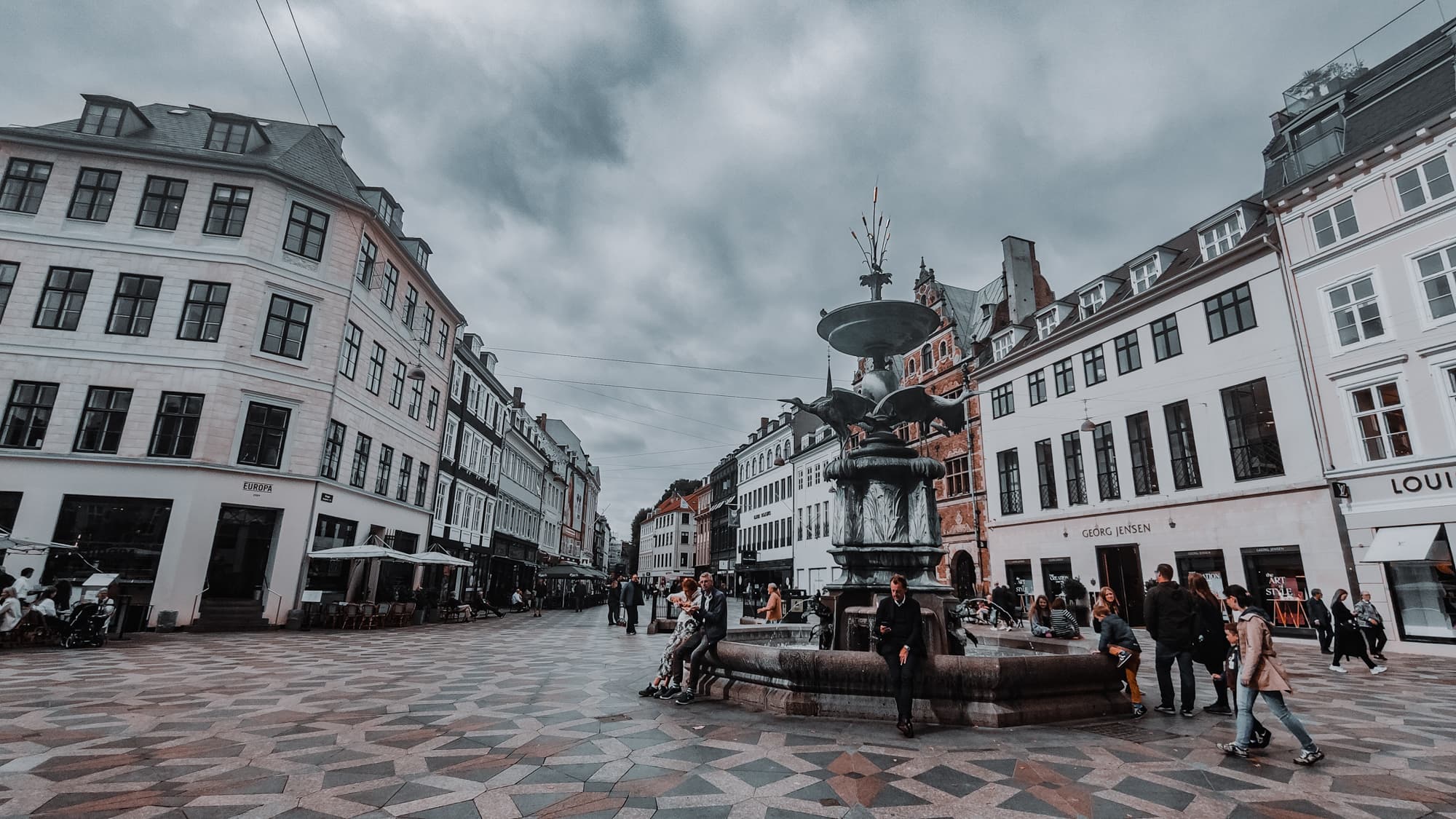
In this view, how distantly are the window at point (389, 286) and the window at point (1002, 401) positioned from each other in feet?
91.1

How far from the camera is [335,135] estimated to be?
81.1 ft

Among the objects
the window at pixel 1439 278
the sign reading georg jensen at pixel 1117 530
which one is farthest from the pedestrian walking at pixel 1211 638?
the sign reading georg jensen at pixel 1117 530

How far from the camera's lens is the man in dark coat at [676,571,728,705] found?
842 centimetres

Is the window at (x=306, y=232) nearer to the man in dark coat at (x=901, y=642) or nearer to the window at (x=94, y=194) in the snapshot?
the window at (x=94, y=194)

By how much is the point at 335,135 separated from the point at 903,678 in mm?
28034

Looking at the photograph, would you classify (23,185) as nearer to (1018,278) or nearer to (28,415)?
(28,415)

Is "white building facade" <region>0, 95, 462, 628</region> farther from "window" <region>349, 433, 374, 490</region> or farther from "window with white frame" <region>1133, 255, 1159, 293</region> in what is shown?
"window with white frame" <region>1133, 255, 1159, 293</region>

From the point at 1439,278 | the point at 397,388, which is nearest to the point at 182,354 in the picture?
the point at 397,388

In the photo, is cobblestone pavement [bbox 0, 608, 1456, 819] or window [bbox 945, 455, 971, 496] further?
window [bbox 945, 455, 971, 496]

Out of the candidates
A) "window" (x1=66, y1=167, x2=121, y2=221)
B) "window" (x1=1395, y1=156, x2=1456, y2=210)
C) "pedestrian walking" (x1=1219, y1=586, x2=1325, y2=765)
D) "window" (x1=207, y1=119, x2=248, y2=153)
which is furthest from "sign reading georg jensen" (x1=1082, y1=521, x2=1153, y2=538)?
"window" (x1=66, y1=167, x2=121, y2=221)

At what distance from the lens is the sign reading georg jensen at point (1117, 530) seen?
2389cm

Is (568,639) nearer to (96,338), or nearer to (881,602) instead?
(881,602)

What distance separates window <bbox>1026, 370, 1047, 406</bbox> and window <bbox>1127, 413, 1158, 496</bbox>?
15.6 ft

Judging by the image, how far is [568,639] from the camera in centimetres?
1788
